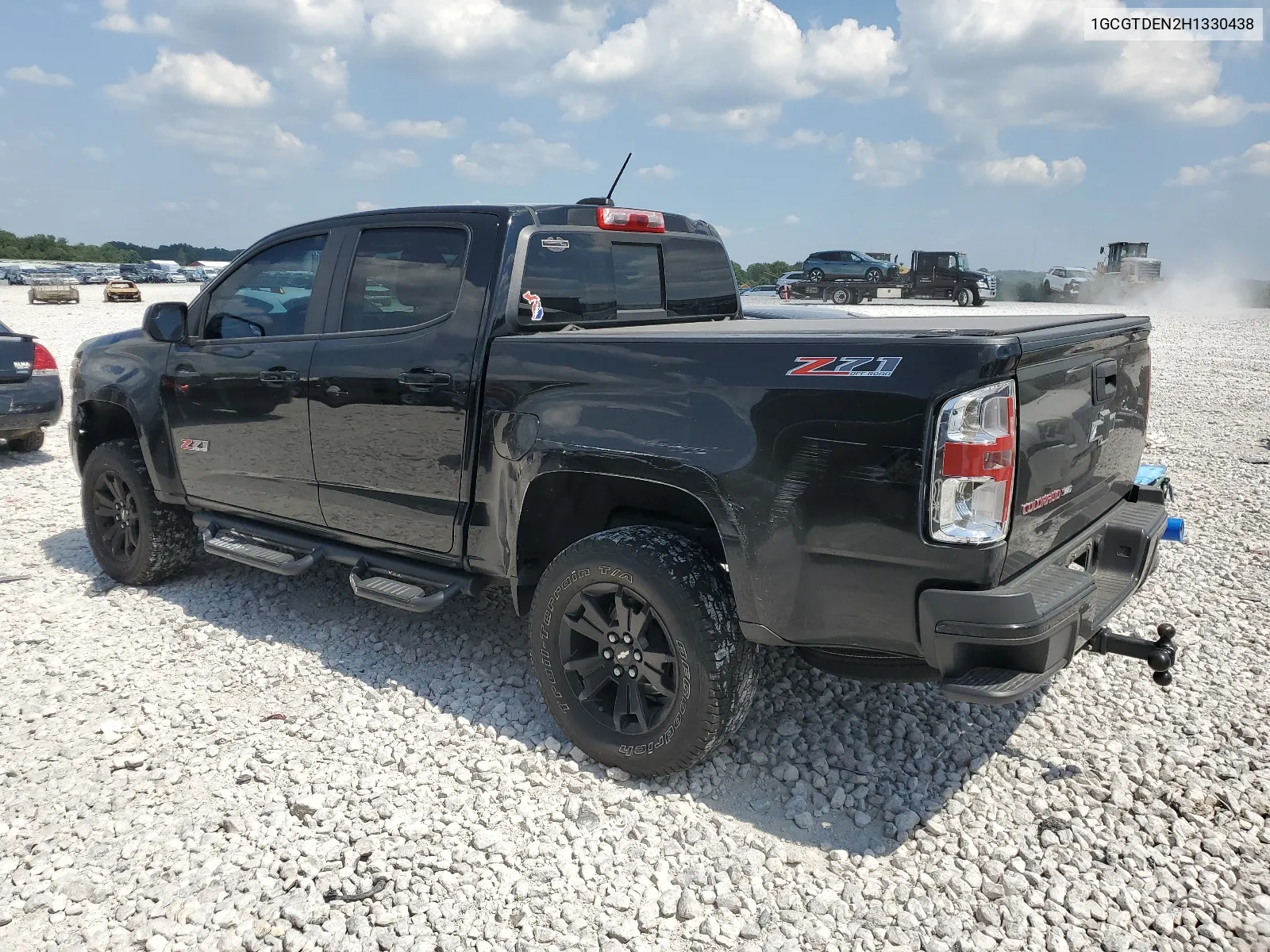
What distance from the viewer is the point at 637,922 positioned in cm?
266

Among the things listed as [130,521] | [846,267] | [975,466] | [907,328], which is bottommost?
[130,521]

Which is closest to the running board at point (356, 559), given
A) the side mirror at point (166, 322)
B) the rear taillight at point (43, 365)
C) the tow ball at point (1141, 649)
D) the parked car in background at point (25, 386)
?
the side mirror at point (166, 322)

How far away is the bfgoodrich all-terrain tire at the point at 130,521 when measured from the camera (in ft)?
17.2

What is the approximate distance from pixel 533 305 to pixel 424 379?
21.4 inches

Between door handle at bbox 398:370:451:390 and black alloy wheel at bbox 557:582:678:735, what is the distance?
1.06m

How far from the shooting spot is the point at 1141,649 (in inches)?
123

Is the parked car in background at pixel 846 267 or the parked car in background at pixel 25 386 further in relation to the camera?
the parked car in background at pixel 846 267

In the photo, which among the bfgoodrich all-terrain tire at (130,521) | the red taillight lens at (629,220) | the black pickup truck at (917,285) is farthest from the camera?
the black pickup truck at (917,285)

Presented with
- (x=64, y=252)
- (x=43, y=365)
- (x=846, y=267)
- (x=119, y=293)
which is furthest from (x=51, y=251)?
(x=43, y=365)

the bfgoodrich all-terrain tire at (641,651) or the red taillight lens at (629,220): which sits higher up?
the red taillight lens at (629,220)

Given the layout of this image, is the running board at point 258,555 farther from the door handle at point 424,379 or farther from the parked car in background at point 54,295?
the parked car in background at point 54,295

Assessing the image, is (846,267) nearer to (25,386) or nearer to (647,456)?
(25,386)

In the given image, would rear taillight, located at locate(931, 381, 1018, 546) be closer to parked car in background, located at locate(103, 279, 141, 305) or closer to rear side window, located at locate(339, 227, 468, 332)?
rear side window, located at locate(339, 227, 468, 332)

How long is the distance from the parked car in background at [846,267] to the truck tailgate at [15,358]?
31.5 m
